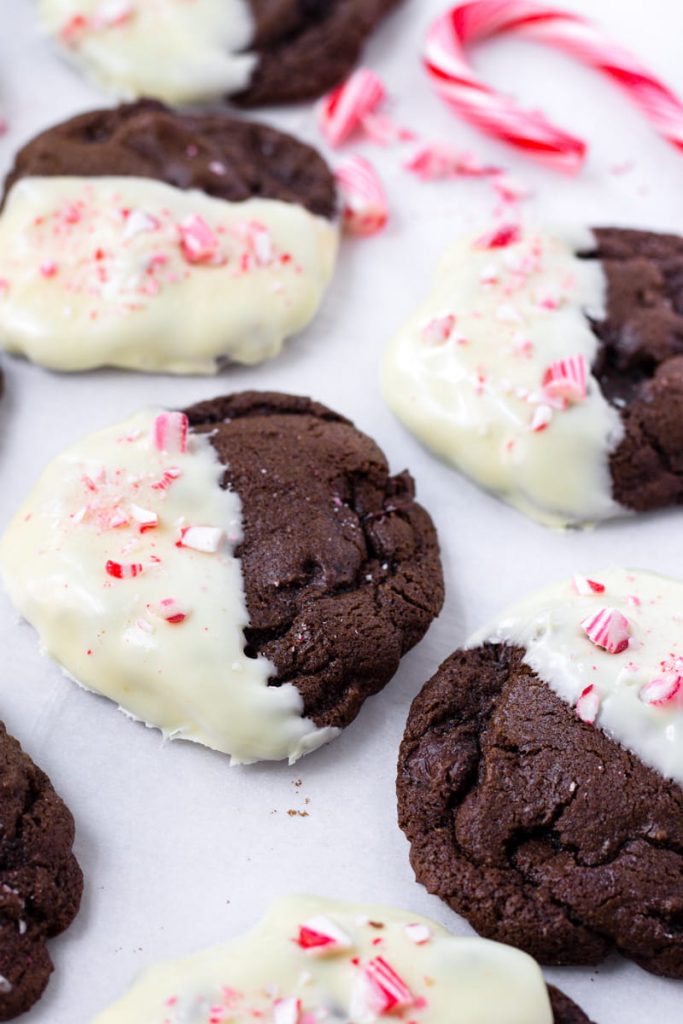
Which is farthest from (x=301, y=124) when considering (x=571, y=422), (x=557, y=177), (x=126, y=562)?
(x=126, y=562)


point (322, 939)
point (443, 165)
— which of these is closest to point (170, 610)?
point (322, 939)

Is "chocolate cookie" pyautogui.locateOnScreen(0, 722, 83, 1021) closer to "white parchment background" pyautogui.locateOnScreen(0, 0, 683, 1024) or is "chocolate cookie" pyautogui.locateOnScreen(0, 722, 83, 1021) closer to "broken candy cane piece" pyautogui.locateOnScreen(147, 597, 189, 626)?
"white parchment background" pyautogui.locateOnScreen(0, 0, 683, 1024)

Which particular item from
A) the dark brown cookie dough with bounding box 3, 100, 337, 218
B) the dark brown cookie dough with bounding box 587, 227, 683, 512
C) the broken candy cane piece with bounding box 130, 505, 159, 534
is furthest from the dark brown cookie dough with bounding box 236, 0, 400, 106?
the broken candy cane piece with bounding box 130, 505, 159, 534

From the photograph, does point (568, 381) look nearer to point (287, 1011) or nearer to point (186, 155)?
point (186, 155)

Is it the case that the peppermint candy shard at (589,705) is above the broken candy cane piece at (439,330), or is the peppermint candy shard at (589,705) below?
below

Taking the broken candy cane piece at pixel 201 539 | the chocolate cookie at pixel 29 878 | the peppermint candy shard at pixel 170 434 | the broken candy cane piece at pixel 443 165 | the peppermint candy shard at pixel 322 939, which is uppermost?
the broken candy cane piece at pixel 443 165

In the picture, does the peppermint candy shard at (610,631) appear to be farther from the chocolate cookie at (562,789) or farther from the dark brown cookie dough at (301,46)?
the dark brown cookie dough at (301,46)

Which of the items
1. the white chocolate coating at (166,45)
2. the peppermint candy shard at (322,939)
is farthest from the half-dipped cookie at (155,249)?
the peppermint candy shard at (322,939)

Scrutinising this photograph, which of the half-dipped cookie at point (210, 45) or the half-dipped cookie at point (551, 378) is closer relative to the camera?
the half-dipped cookie at point (551, 378)
